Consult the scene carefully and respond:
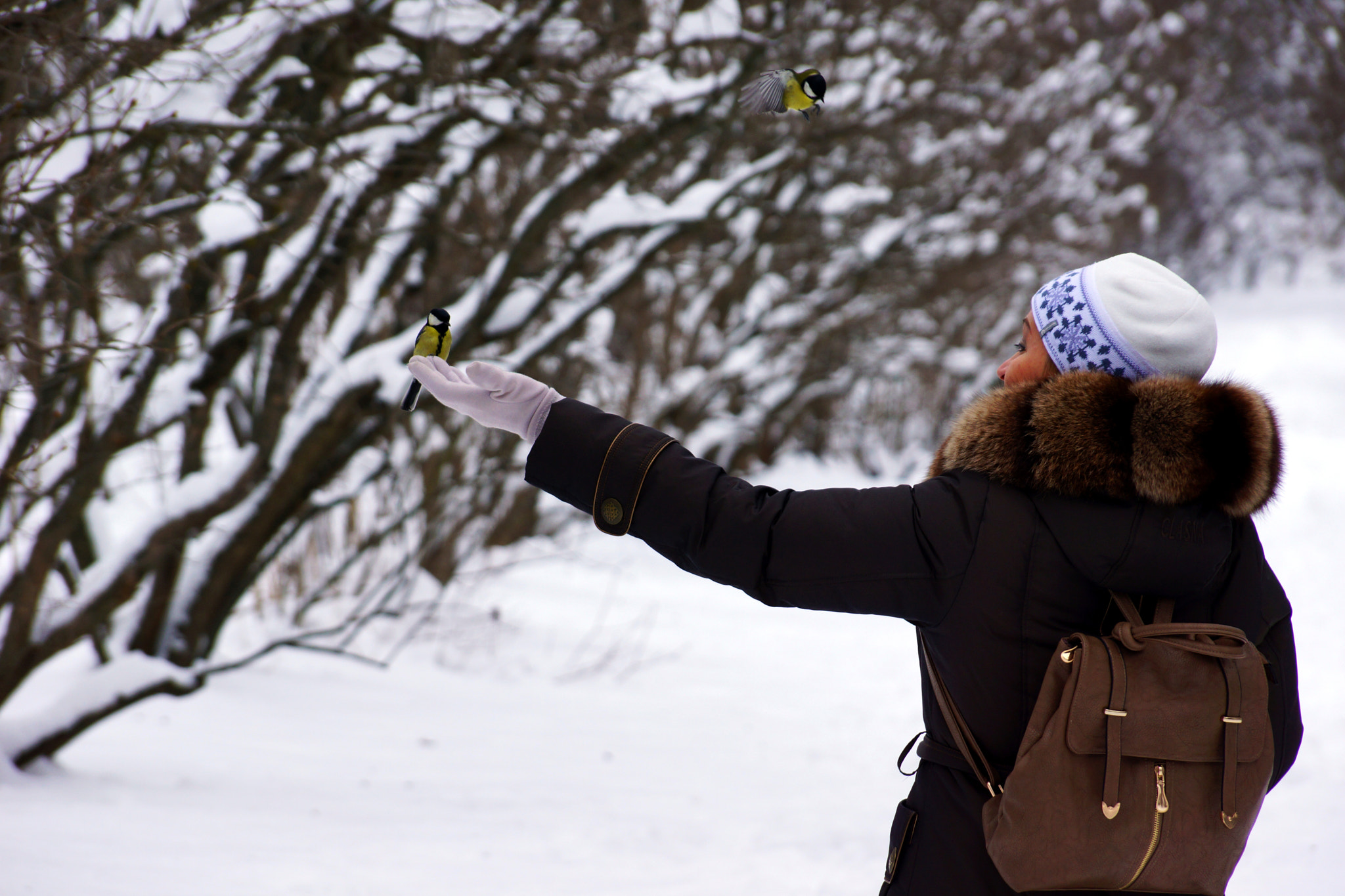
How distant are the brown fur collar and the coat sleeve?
8 cm

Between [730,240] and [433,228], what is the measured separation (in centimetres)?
615

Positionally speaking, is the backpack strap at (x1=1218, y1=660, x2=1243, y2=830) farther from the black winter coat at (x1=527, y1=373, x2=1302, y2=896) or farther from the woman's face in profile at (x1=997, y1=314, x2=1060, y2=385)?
the woman's face in profile at (x1=997, y1=314, x2=1060, y2=385)

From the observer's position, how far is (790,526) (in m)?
1.53

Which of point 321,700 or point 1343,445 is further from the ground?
point 321,700

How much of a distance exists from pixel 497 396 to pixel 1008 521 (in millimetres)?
816

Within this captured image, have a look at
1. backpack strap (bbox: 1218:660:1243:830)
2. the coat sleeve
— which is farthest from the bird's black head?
backpack strap (bbox: 1218:660:1243:830)

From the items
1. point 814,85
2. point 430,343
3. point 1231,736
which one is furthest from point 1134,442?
point 814,85

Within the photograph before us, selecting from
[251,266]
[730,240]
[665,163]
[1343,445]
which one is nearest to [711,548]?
[251,266]

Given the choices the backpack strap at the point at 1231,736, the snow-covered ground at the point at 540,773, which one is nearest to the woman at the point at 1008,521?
the backpack strap at the point at 1231,736

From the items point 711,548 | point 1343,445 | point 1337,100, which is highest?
point 711,548

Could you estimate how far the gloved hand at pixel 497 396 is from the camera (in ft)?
5.54

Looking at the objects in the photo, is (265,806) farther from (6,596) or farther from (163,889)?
(6,596)

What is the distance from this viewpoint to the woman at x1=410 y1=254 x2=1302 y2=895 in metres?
1.52

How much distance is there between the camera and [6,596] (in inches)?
156
